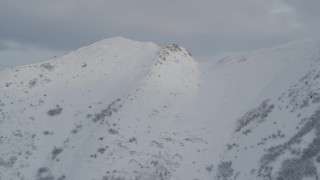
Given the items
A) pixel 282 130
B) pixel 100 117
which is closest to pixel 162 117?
pixel 100 117

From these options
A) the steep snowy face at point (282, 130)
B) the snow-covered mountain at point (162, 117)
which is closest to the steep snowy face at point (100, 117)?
the snow-covered mountain at point (162, 117)

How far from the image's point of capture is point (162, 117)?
53.4 metres

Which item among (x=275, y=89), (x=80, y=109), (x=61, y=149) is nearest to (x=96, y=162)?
(x=61, y=149)

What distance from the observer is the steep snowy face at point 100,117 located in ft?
154

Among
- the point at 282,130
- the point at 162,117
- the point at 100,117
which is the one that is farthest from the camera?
the point at 100,117

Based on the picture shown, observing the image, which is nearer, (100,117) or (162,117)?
(162,117)

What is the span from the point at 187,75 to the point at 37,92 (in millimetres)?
18204

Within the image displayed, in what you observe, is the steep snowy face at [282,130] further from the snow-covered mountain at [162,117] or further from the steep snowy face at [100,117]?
the steep snowy face at [100,117]

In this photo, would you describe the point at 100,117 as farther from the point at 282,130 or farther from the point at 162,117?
the point at 282,130

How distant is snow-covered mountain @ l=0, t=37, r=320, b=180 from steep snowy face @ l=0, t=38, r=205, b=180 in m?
0.11

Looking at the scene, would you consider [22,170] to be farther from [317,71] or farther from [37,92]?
[317,71]

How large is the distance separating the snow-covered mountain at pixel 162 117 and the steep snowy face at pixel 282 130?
0.12 meters

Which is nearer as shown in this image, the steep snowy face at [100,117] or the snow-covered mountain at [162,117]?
the snow-covered mountain at [162,117]

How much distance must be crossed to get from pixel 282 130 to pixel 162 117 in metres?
13.1
